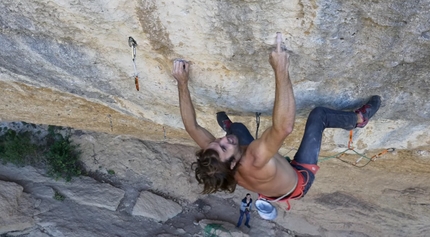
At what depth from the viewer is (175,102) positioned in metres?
3.16

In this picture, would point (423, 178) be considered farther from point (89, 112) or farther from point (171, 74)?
point (89, 112)

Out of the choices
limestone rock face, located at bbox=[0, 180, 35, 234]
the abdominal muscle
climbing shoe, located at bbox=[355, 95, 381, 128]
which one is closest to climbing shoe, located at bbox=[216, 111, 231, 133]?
the abdominal muscle

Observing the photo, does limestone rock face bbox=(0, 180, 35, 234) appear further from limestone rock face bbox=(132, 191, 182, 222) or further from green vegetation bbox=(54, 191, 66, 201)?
limestone rock face bbox=(132, 191, 182, 222)

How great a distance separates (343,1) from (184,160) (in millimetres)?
4509

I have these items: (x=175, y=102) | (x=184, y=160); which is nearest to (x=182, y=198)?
(x=184, y=160)

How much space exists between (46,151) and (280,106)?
4806 mm

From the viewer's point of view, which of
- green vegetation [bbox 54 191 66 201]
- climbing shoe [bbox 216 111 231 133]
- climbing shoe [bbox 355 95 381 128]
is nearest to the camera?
climbing shoe [bbox 355 95 381 128]

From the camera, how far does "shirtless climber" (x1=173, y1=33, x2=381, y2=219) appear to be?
208 cm

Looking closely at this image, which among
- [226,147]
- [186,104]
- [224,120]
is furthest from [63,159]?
[226,147]

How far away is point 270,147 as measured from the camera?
218cm

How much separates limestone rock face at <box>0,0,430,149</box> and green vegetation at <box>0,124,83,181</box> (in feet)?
7.40

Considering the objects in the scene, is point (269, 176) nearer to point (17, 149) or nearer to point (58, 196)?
point (58, 196)

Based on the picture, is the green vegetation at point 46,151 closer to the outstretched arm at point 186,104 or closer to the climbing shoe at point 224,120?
the climbing shoe at point 224,120

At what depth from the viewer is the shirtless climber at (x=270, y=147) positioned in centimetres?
208
